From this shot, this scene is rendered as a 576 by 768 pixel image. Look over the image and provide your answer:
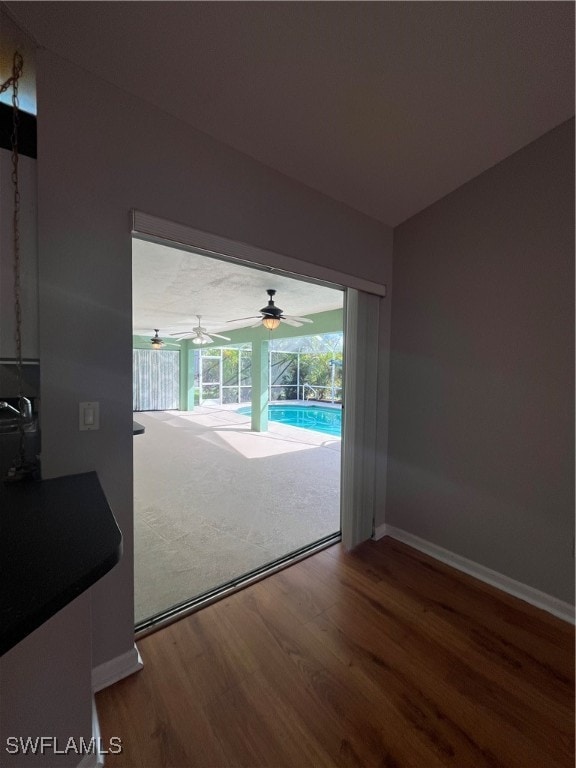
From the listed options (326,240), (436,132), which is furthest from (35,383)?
(436,132)

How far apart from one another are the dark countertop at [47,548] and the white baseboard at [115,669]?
2.72 ft

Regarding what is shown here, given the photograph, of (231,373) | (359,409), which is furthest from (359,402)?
(231,373)

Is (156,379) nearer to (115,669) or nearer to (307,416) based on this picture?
(307,416)

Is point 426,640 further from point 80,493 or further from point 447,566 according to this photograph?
point 80,493

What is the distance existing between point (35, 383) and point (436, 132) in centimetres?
226

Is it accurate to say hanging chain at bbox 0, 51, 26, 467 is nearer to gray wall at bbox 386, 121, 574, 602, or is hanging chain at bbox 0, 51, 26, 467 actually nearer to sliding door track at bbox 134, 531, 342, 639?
sliding door track at bbox 134, 531, 342, 639

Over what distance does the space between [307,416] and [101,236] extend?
979 centimetres

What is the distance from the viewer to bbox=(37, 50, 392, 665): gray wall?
1162mm

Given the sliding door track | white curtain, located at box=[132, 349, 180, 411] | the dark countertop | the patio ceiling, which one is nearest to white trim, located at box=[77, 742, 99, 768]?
the sliding door track

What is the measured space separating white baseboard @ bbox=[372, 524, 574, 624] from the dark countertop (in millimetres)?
2185

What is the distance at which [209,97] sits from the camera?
4.48ft

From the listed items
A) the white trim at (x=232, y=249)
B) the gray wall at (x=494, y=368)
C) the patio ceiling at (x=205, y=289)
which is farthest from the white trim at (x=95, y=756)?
the patio ceiling at (x=205, y=289)

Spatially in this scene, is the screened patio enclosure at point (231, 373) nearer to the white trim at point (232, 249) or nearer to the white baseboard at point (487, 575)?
the white baseboard at point (487, 575)

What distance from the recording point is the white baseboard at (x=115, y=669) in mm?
1288
